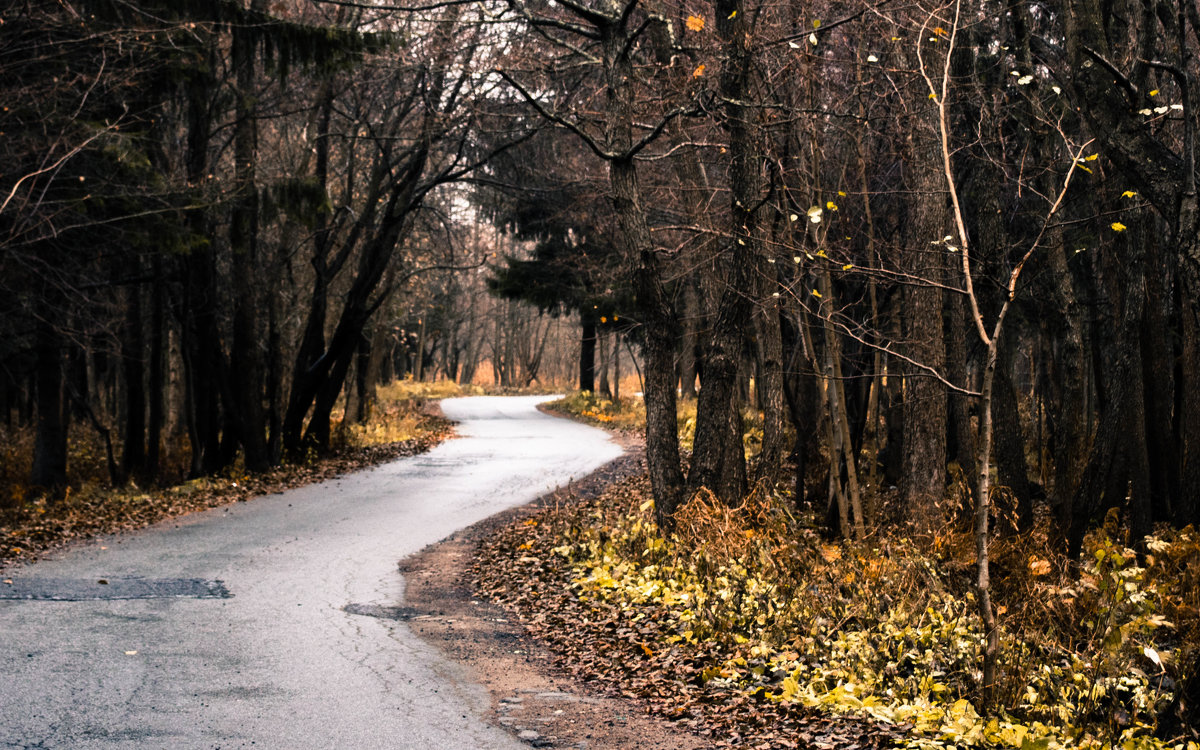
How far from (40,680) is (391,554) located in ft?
18.1

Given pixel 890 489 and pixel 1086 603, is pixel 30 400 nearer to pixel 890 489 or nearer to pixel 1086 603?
pixel 890 489

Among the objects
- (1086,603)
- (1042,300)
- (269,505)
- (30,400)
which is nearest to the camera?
(1086,603)

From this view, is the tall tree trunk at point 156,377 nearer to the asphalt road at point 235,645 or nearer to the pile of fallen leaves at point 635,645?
the asphalt road at point 235,645

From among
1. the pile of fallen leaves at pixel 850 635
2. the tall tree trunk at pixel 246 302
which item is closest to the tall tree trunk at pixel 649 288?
the pile of fallen leaves at pixel 850 635

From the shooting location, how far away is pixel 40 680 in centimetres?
611

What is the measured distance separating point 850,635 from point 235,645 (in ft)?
14.8

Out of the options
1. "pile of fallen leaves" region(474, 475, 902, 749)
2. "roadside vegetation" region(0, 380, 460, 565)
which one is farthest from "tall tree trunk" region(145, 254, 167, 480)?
"pile of fallen leaves" region(474, 475, 902, 749)

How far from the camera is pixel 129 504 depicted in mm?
14734

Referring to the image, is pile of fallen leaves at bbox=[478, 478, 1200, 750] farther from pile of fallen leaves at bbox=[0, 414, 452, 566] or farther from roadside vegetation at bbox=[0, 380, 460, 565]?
roadside vegetation at bbox=[0, 380, 460, 565]

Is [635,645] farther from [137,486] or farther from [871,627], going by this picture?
[137,486]

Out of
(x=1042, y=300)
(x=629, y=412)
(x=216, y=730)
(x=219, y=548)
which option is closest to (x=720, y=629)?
(x=216, y=730)

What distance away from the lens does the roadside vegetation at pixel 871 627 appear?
16.9ft

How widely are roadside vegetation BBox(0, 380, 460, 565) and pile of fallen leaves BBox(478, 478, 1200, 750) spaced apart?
5.93m

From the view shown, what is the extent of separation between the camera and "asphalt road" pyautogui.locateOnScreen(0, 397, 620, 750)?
541 centimetres
